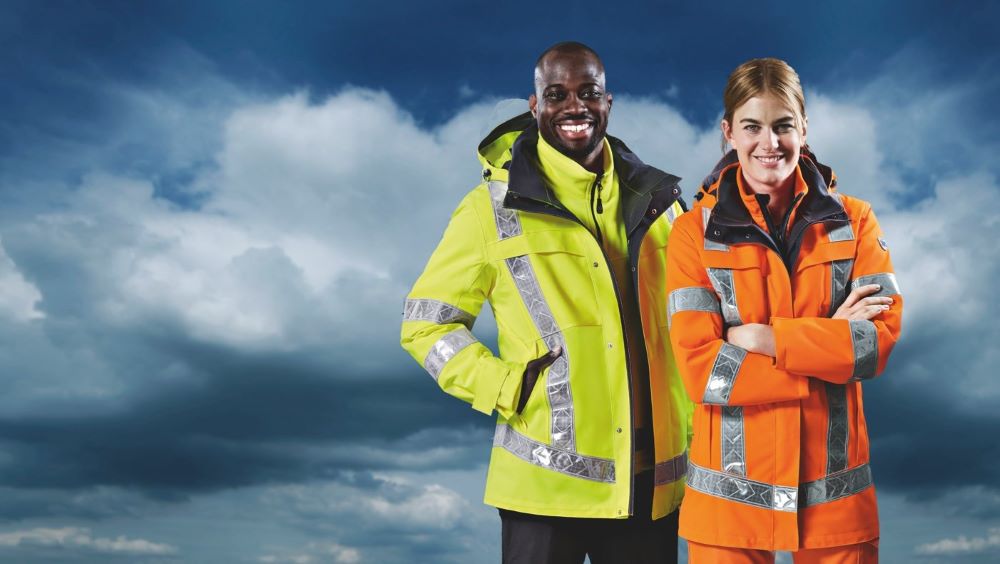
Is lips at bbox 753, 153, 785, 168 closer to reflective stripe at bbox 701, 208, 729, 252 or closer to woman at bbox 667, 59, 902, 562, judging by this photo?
woman at bbox 667, 59, 902, 562

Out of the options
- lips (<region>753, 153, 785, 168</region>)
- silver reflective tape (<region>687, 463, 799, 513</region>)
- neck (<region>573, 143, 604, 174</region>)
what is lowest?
silver reflective tape (<region>687, 463, 799, 513</region>)

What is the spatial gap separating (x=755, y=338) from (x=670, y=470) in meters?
1.02

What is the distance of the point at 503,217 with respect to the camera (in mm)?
5047

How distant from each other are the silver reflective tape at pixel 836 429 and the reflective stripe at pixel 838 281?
1.12ft

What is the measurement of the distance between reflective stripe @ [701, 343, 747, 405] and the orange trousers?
0.61 m

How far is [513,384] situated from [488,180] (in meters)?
1.15

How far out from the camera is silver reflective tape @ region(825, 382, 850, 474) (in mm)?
4055

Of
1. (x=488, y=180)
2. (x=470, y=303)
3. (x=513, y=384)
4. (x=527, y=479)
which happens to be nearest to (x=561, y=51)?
(x=488, y=180)

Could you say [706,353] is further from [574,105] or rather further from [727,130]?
[574,105]

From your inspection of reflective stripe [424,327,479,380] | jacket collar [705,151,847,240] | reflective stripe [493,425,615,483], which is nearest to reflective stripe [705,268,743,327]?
jacket collar [705,151,847,240]

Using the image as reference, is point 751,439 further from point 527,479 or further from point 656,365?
point 527,479

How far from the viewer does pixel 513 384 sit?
15.6 feet

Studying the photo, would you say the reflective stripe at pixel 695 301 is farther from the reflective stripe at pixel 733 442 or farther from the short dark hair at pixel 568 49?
the short dark hair at pixel 568 49

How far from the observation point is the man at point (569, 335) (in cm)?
474
